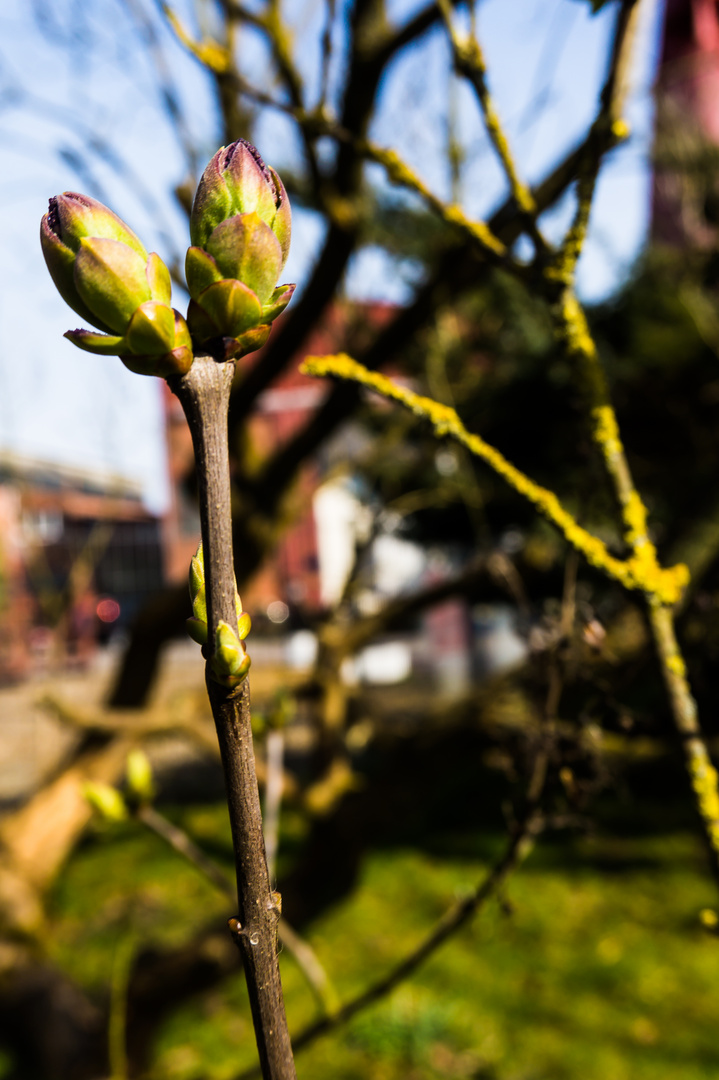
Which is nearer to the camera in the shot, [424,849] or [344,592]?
[344,592]

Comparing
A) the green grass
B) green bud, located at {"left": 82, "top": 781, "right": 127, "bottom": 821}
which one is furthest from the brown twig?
the green grass

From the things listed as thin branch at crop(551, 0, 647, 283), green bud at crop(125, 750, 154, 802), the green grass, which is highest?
thin branch at crop(551, 0, 647, 283)

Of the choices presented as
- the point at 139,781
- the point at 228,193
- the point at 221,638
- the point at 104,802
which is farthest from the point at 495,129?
the point at 104,802

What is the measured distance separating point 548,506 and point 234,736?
0.48m

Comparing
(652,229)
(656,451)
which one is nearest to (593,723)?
(656,451)

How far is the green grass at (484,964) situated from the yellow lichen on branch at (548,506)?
240 cm

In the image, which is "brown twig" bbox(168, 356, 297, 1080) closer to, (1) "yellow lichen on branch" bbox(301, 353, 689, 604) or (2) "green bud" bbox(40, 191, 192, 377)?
(2) "green bud" bbox(40, 191, 192, 377)

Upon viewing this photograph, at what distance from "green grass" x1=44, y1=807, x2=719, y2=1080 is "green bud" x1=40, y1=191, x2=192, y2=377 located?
2843 millimetres

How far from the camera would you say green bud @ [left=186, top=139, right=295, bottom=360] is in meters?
0.38

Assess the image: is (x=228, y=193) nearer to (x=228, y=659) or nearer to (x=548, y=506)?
(x=228, y=659)

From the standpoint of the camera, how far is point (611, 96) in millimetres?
776

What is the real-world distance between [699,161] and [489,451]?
648cm

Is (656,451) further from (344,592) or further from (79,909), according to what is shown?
(79,909)

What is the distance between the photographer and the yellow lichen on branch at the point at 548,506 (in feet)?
2.44
